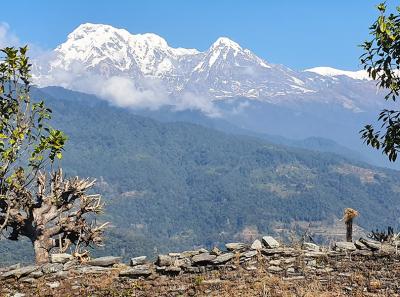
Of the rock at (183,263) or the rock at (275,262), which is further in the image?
the rock at (183,263)

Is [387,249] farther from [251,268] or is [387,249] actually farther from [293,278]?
[251,268]

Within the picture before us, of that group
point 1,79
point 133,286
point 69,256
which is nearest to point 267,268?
point 133,286

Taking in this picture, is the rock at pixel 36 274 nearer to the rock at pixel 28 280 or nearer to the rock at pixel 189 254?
the rock at pixel 28 280

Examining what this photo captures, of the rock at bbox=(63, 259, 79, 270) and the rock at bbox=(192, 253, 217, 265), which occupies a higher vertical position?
the rock at bbox=(192, 253, 217, 265)

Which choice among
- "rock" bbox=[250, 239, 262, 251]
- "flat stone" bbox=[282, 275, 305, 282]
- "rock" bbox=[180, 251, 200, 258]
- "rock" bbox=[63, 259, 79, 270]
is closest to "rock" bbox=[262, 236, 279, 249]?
"rock" bbox=[250, 239, 262, 251]

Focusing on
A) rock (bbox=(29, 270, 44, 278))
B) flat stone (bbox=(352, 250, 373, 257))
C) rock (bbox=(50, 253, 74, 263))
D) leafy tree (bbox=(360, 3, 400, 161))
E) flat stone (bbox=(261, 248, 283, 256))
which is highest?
leafy tree (bbox=(360, 3, 400, 161))

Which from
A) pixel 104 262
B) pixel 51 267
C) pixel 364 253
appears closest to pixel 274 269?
pixel 364 253

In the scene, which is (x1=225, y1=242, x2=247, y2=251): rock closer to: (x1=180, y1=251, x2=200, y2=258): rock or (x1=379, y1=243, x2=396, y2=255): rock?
(x1=180, y1=251, x2=200, y2=258): rock

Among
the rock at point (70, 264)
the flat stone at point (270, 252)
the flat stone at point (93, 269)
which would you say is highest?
the flat stone at point (270, 252)

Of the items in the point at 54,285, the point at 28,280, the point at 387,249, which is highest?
the point at 387,249

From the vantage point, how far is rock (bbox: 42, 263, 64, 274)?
2016cm

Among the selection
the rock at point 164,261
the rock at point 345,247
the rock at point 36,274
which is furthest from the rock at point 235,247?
the rock at point 36,274

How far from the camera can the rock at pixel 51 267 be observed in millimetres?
20156

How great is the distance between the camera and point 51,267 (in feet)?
66.7
